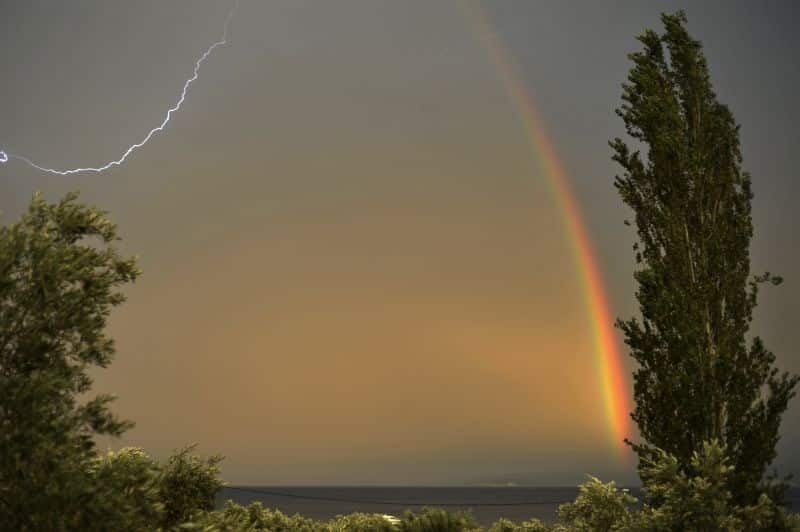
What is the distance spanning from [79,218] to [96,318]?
1.86 m

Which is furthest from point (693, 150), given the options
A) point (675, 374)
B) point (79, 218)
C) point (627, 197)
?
point (79, 218)

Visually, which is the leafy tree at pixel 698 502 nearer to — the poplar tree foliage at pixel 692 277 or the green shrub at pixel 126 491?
the poplar tree foliage at pixel 692 277

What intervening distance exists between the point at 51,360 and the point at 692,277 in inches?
616

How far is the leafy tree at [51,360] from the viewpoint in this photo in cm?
1177

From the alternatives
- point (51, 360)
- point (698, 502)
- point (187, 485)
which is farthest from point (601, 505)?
point (51, 360)

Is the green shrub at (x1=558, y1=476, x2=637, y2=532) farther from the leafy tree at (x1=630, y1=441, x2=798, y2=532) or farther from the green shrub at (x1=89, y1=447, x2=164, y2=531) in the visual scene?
the green shrub at (x1=89, y1=447, x2=164, y2=531)

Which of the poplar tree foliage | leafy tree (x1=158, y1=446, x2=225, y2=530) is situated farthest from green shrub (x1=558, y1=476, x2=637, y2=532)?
leafy tree (x1=158, y1=446, x2=225, y2=530)

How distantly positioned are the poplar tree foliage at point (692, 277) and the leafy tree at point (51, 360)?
13.2 m

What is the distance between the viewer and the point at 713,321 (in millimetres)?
20906

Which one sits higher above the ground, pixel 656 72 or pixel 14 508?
pixel 656 72

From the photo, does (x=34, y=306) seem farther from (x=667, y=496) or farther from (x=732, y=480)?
(x=732, y=480)

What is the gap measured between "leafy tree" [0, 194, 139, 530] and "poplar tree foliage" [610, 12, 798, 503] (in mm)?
13179

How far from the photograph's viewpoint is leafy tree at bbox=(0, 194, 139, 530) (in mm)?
11766

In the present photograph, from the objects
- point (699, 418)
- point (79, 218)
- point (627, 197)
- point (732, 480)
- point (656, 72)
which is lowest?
point (732, 480)
